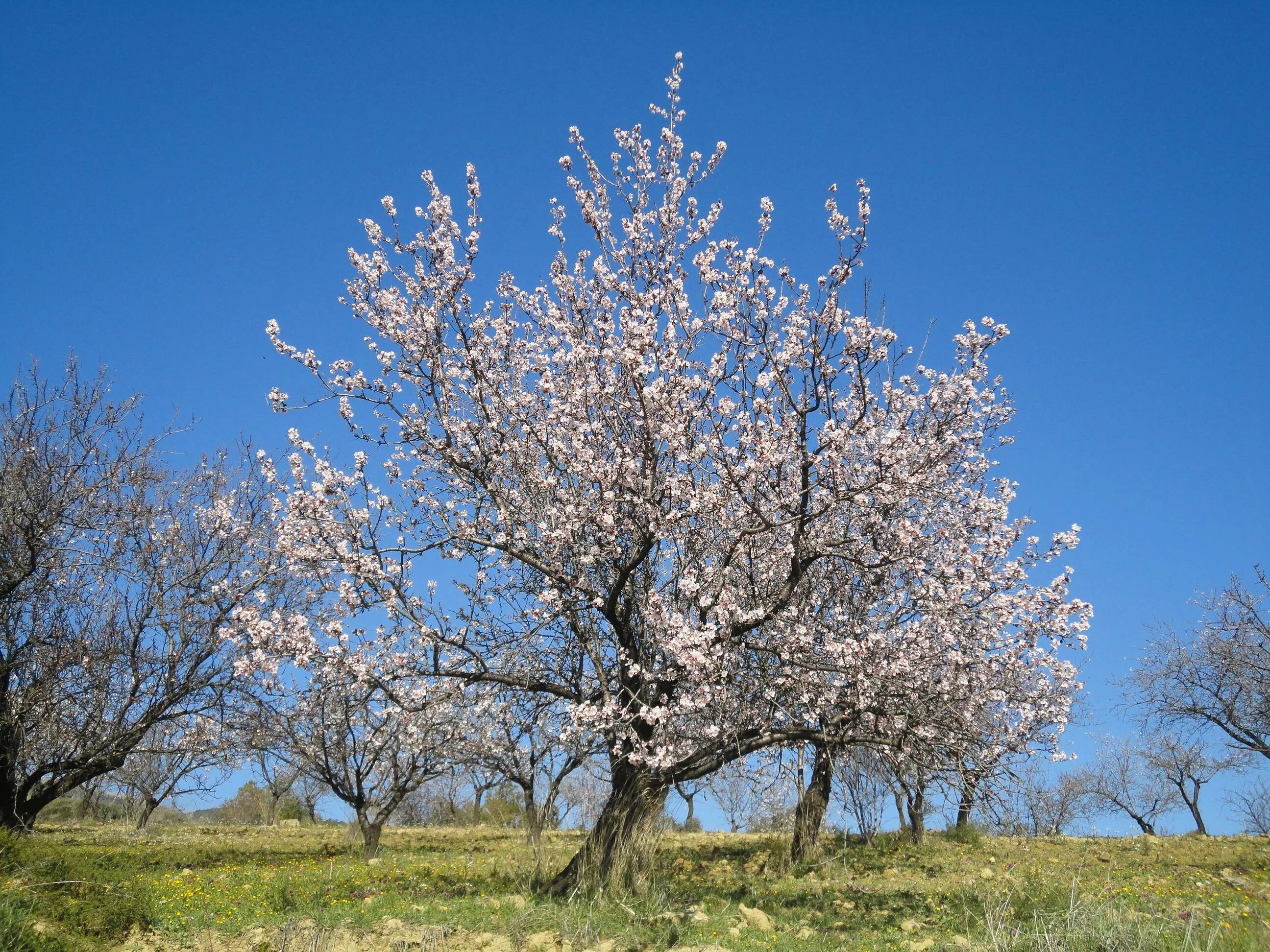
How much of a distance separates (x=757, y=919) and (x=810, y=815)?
7.08 m

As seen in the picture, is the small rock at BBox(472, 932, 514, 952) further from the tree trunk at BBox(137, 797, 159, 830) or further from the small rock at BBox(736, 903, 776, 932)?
the tree trunk at BBox(137, 797, 159, 830)

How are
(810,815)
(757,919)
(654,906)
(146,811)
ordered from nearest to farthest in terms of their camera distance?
(757,919)
(654,906)
(810,815)
(146,811)

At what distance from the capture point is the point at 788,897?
11.1 m

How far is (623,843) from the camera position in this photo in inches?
403

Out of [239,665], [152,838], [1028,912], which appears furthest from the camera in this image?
[152,838]

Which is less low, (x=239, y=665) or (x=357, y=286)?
(x=357, y=286)

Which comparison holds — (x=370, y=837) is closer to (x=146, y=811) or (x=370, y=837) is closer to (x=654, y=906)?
(x=654, y=906)

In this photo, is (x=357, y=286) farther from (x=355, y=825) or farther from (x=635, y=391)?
(x=355, y=825)

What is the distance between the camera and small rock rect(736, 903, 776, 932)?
887cm

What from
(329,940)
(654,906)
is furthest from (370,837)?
(654,906)

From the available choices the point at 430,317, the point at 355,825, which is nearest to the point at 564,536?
the point at 430,317

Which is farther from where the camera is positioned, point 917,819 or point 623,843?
point 917,819

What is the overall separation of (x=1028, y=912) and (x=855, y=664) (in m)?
2.90

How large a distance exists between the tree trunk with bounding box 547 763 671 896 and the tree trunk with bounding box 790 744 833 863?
18.2 feet
